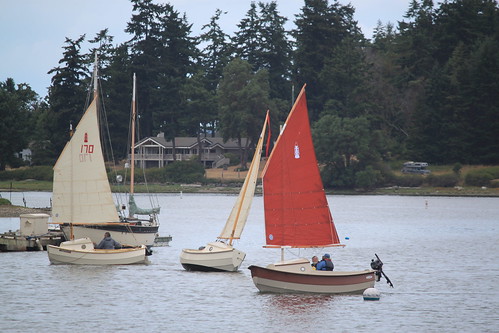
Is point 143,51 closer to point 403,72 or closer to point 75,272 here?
point 403,72

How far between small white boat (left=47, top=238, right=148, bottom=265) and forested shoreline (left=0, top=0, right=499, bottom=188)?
100 metres

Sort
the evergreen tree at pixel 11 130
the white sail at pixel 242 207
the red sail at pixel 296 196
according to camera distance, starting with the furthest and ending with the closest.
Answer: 1. the evergreen tree at pixel 11 130
2. the white sail at pixel 242 207
3. the red sail at pixel 296 196

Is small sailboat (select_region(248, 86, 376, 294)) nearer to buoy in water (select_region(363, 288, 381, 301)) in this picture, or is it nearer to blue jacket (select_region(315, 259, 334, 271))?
blue jacket (select_region(315, 259, 334, 271))

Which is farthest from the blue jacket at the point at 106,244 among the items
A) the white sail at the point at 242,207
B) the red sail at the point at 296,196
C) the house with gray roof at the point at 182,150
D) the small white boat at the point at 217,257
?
the house with gray roof at the point at 182,150

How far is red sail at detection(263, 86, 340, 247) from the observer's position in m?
42.9

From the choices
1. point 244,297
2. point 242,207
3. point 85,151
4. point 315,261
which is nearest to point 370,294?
point 315,261

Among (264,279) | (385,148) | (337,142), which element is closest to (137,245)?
(264,279)

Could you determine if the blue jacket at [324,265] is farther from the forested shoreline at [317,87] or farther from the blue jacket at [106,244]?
the forested shoreline at [317,87]

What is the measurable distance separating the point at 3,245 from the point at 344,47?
396 feet

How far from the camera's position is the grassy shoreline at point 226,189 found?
472ft

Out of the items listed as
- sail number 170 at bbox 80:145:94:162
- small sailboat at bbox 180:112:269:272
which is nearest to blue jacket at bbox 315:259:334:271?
small sailboat at bbox 180:112:269:272

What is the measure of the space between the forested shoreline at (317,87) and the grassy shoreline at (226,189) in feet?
10.4

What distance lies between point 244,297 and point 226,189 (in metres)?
113

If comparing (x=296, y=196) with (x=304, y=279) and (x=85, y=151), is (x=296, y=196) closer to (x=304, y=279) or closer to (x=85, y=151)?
(x=304, y=279)
